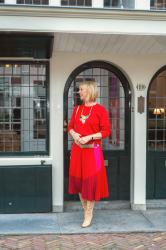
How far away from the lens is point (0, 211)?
23.5ft

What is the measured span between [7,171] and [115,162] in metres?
1.80

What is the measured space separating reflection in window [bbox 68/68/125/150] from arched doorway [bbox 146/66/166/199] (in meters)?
0.46

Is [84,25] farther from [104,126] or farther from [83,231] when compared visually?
[83,231]

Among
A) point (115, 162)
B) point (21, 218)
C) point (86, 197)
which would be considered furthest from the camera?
point (115, 162)

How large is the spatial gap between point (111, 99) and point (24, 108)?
4.74 ft

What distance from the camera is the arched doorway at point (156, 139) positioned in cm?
774

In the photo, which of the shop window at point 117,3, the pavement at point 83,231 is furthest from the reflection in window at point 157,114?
the shop window at point 117,3

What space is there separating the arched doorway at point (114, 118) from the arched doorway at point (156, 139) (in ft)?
1.17

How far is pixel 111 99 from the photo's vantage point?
304 inches

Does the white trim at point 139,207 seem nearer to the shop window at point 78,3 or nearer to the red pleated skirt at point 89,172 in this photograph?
the red pleated skirt at point 89,172

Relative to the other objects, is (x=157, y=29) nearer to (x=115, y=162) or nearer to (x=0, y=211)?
(x=115, y=162)

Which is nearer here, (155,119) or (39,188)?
(39,188)

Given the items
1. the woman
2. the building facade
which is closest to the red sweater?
the woman

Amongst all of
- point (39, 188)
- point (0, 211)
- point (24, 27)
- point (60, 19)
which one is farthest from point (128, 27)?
point (0, 211)
